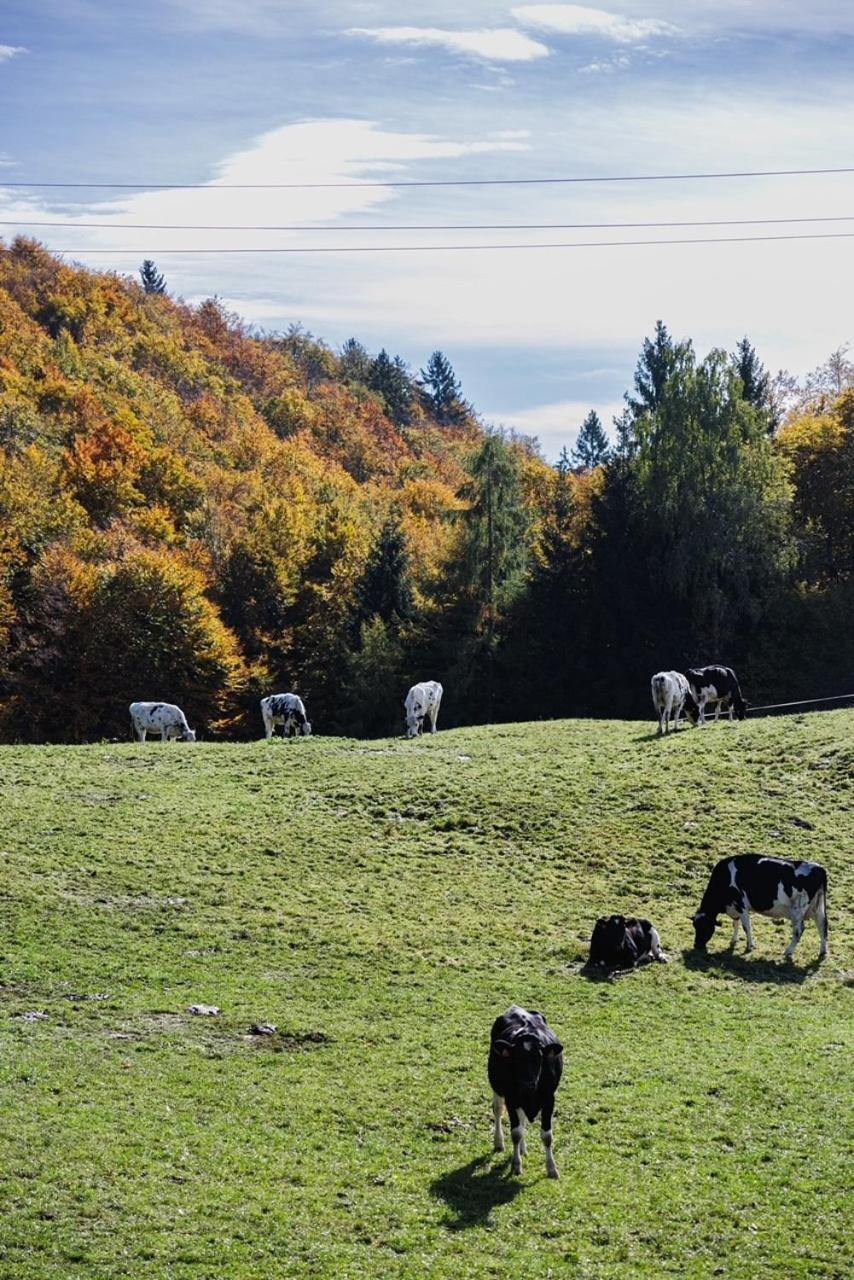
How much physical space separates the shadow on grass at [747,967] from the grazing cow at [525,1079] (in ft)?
29.8

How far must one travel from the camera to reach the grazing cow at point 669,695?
40938 mm

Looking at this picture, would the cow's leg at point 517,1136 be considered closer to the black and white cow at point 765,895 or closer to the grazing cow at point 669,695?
the black and white cow at point 765,895

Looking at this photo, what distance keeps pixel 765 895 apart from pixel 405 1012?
7387 millimetres

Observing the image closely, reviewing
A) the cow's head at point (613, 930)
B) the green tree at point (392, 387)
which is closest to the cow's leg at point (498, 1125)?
the cow's head at point (613, 930)

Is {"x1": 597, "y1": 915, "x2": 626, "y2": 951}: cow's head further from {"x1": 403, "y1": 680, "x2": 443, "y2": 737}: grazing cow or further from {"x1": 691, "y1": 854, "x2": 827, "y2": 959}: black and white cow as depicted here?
{"x1": 403, "y1": 680, "x2": 443, "y2": 737}: grazing cow

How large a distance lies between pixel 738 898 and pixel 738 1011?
3807 mm

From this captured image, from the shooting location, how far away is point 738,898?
25750 mm

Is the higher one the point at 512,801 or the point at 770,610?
the point at 770,610

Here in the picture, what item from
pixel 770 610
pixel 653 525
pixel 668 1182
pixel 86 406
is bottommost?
pixel 668 1182

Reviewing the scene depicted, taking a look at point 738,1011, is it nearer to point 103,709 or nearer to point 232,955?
point 232,955

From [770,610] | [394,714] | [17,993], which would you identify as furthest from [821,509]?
[17,993]

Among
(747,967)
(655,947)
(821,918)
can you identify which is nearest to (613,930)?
(655,947)

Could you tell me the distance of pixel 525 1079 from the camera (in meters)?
15.6

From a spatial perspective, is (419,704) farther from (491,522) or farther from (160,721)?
(491,522)
